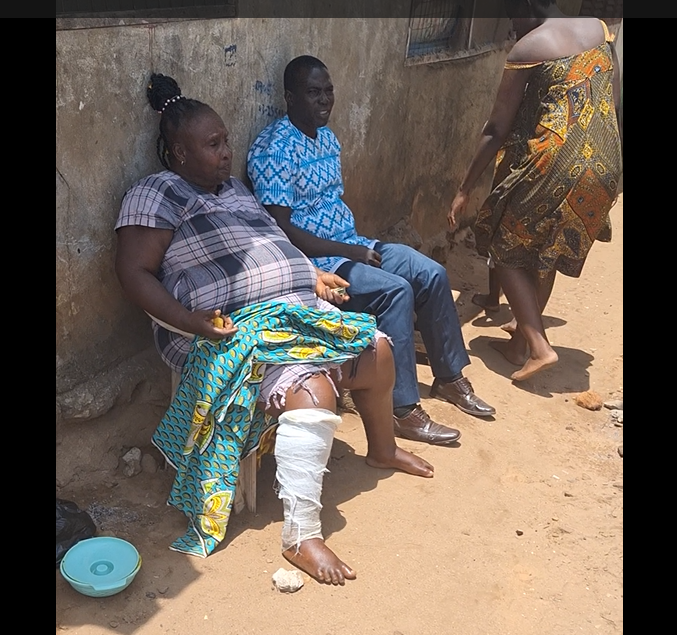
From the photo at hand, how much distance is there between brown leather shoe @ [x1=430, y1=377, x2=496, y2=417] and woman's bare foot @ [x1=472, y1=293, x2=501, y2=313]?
4.25 ft

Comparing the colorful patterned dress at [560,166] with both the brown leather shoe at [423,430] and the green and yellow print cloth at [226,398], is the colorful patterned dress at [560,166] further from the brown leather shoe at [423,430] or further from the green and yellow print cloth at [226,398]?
the green and yellow print cloth at [226,398]

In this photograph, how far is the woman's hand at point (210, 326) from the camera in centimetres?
270

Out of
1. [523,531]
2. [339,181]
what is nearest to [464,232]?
[339,181]

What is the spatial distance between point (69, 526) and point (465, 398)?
1.96 metres

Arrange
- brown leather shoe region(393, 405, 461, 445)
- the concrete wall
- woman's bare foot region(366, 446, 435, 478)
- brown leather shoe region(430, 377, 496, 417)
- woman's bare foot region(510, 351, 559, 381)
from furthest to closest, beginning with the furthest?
woman's bare foot region(510, 351, 559, 381) < brown leather shoe region(430, 377, 496, 417) < brown leather shoe region(393, 405, 461, 445) < woman's bare foot region(366, 446, 435, 478) < the concrete wall

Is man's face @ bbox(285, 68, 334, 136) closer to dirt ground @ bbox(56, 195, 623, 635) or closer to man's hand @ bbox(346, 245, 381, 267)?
man's hand @ bbox(346, 245, 381, 267)

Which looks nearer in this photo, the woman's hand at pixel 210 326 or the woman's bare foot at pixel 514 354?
the woman's hand at pixel 210 326

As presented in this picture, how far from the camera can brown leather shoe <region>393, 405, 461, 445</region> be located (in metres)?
3.58

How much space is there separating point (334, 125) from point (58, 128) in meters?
1.90

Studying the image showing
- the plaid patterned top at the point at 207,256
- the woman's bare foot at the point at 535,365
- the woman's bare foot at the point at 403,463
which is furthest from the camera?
the woman's bare foot at the point at 535,365

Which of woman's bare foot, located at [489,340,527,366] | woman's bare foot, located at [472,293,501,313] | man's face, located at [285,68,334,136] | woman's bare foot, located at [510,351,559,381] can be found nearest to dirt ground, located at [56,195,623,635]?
woman's bare foot, located at [510,351,559,381]

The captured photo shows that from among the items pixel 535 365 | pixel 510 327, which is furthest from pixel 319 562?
pixel 510 327

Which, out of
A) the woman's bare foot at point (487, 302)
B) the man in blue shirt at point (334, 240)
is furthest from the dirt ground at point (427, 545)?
the woman's bare foot at point (487, 302)

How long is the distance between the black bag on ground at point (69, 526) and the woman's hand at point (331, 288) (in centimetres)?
122
